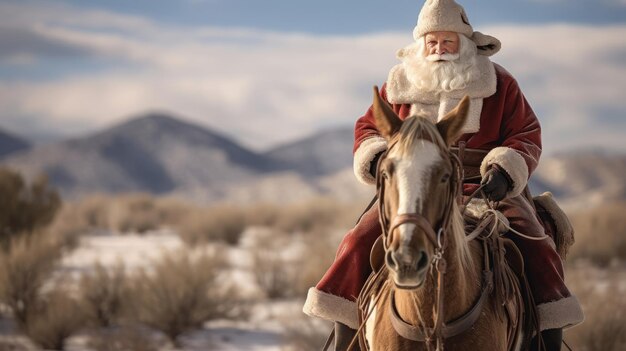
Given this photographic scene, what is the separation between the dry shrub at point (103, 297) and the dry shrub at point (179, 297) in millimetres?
222

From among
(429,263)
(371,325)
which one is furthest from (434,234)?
(371,325)

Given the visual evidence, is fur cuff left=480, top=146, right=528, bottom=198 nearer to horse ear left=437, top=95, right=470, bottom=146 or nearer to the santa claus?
the santa claus

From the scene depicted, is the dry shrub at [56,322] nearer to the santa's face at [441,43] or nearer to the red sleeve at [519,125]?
the santa's face at [441,43]

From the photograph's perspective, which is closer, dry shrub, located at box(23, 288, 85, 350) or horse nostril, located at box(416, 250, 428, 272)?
horse nostril, located at box(416, 250, 428, 272)

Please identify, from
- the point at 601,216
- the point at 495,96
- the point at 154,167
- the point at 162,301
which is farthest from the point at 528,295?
the point at 154,167

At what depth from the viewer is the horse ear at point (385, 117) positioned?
3.20 m

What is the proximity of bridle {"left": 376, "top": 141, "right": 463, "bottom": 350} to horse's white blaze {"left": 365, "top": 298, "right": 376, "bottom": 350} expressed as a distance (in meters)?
0.24

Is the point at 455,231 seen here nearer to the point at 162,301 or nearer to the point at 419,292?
the point at 419,292

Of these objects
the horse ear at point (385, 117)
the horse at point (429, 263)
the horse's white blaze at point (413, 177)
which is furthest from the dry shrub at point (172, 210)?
the horse's white blaze at point (413, 177)

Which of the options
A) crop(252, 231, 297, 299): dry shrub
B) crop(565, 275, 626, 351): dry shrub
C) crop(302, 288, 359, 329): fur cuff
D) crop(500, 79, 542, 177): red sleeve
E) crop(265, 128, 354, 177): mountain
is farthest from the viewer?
crop(265, 128, 354, 177): mountain

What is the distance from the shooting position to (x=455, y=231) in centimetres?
324

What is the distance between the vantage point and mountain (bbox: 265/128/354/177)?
383ft

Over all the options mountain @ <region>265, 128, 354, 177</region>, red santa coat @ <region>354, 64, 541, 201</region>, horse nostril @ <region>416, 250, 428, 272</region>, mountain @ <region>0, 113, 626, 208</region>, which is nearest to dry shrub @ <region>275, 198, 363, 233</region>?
red santa coat @ <region>354, 64, 541, 201</region>

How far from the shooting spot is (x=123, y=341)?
962 centimetres
